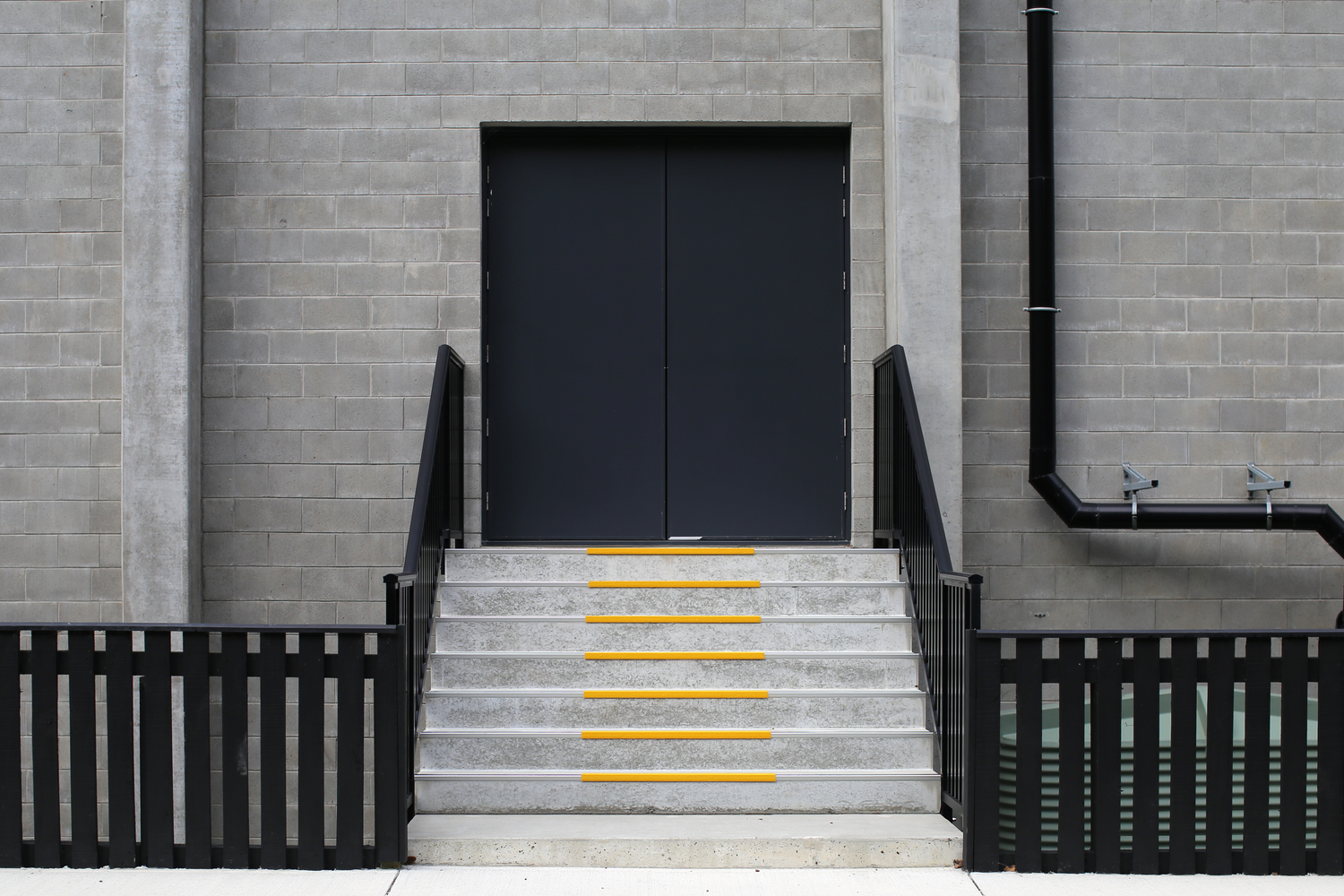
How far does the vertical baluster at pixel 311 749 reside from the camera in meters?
3.99

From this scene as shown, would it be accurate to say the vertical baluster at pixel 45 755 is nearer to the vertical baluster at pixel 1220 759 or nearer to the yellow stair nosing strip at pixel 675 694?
the yellow stair nosing strip at pixel 675 694

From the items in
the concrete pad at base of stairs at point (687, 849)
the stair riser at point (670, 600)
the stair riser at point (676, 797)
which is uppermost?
the stair riser at point (670, 600)

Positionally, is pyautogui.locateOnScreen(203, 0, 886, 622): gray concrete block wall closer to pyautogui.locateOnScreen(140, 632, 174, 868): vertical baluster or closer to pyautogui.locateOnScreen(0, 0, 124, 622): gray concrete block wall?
pyautogui.locateOnScreen(0, 0, 124, 622): gray concrete block wall

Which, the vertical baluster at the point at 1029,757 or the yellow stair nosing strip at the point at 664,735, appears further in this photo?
the yellow stair nosing strip at the point at 664,735

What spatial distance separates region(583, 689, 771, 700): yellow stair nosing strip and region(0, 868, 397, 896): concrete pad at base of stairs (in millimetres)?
1184

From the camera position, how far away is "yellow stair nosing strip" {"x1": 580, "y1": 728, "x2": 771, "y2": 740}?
4578 mm

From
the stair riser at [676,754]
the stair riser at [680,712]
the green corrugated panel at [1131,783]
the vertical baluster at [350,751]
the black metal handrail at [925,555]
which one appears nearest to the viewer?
the vertical baluster at [350,751]

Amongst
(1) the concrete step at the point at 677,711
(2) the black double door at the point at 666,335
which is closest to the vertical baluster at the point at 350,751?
(1) the concrete step at the point at 677,711

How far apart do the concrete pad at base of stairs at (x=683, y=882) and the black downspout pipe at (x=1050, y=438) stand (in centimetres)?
272

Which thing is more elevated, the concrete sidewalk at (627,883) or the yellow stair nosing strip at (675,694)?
the yellow stair nosing strip at (675,694)

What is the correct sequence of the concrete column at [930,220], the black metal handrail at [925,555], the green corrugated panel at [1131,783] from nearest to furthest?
the green corrugated panel at [1131,783], the black metal handrail at [925,555], the concrete column at [930,220]

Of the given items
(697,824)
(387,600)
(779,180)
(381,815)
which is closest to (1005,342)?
(779,180)

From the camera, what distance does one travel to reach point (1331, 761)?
159 inches

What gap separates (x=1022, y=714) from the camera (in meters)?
4.04
